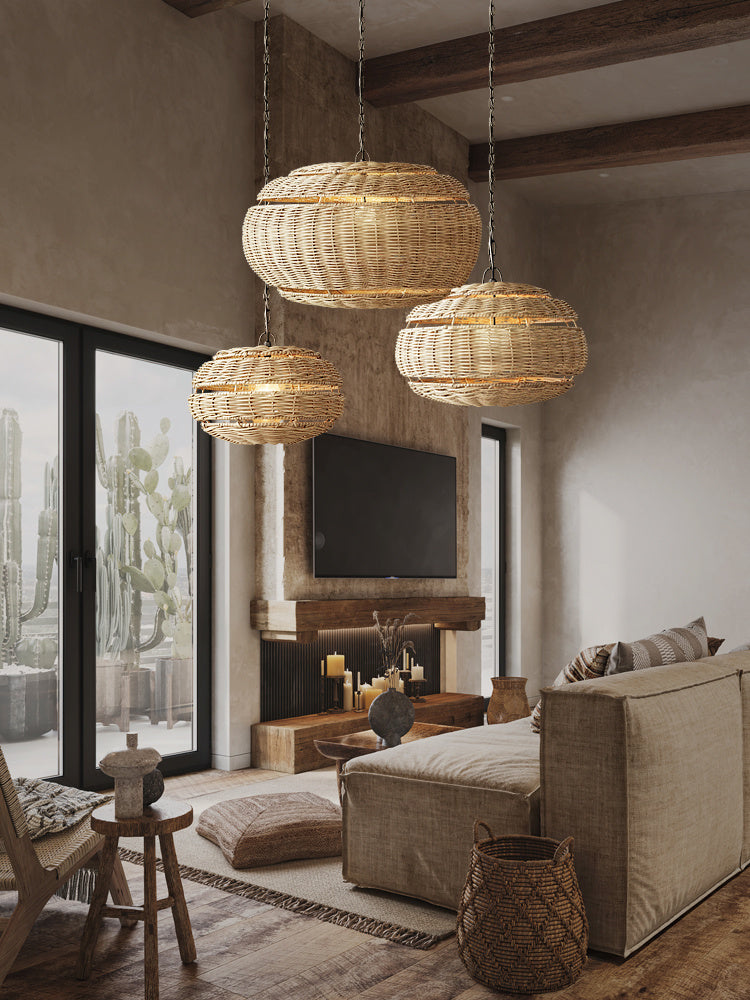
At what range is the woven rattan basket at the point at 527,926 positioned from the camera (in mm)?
2627

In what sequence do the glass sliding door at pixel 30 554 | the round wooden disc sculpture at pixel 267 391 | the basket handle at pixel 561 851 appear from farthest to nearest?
the glass sliding door at pixel 30 554 → the round wooden disc sculpture at pixel 267 391 → the basket handle at pixel 561 851

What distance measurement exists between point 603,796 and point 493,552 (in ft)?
18.0

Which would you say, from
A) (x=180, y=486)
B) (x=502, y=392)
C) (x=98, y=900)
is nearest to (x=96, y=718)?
(x=180, y=486)

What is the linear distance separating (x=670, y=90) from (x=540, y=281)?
2340 millimetres

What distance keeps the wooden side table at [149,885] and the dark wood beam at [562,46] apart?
14.8 feet

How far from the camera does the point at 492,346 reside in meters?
3.12

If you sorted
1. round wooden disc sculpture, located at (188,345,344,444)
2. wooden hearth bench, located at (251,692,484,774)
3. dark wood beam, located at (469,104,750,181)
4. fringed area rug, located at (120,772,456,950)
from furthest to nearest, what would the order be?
A: dark wood beam, located at (469,104,750,181), wooden hearth bench, located at (251,692,484,774), round wooden disc sculpture, located at (188,345,344,444), fringed area rug, located at (120,772,456,950)

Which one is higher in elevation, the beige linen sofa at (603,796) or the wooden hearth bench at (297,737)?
the beige linen sofa at (603,796)

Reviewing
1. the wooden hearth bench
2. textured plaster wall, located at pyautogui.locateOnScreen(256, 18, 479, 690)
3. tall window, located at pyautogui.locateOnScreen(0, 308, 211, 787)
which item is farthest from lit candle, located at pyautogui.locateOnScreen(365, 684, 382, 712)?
tall window, located at pyautogui.locateOnScreen(0, 308, 211, 787)

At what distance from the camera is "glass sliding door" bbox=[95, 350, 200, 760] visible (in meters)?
5.00

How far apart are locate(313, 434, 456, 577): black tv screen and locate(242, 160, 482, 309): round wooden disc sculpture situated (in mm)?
3167

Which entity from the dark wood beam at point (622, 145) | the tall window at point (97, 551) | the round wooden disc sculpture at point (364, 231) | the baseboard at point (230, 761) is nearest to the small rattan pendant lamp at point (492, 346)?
the round wooden disc sculpture at point (364, 231)

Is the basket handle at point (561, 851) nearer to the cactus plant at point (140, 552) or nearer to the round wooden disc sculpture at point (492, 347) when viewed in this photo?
the round wooden disc sculpture at point (492, 347)

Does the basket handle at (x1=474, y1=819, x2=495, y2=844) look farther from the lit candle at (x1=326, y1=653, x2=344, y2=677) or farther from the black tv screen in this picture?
the lit candle at (x1=326, y1=653, x2=344, y2=677)
